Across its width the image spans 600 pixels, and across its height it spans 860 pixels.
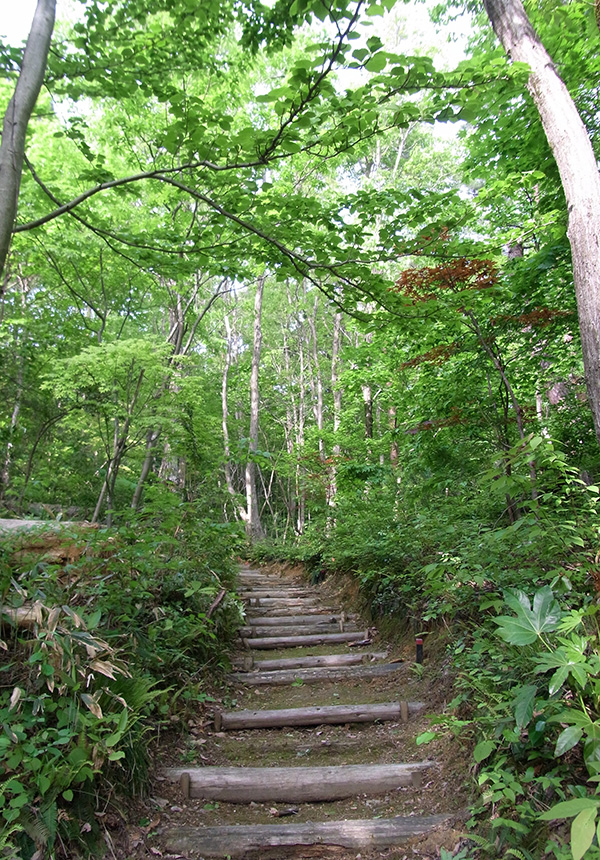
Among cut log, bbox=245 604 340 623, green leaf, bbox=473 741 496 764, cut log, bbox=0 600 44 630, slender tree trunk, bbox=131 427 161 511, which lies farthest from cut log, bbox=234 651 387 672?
slender tree trunk, bbox=131 427 161 511

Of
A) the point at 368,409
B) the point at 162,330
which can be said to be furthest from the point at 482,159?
the point at 162,330

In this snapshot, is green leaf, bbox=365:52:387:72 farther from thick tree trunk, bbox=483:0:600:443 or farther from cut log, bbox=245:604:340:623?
cut log, bbox=245:604:340:623

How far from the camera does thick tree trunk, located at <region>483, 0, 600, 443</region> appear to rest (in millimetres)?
3508

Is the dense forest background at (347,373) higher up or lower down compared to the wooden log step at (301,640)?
higher up

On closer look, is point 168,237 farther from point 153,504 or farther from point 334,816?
point 334,816

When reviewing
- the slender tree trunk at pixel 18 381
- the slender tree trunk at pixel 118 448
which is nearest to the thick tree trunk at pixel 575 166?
the slender tree trunk at pixel 118 448

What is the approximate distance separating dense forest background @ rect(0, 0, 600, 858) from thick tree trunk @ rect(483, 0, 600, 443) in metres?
0.32

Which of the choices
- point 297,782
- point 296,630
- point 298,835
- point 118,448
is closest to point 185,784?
point 297,782

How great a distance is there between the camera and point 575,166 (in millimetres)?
3854

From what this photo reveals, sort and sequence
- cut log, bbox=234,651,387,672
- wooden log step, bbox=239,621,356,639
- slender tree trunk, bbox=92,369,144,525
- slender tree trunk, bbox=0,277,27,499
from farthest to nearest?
slender tree trunk, bbox=0,277,27,499 → slender tree trunk, bbox=92,369,144,525 → wooden log step, bbox=239,621,356,639 → cut log, bbox=234,651,387,672

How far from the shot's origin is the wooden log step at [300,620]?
6078 millimetres

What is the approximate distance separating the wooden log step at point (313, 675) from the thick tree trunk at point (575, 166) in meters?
2.77

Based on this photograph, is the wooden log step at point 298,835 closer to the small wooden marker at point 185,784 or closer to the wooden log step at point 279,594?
the small wooden marker at point 185,784

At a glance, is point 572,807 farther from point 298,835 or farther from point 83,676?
point 83,676
